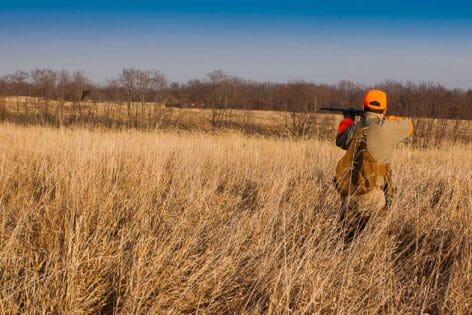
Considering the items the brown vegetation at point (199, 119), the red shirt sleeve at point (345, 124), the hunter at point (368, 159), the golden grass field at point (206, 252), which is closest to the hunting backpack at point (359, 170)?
the hunter at point (368, 159)

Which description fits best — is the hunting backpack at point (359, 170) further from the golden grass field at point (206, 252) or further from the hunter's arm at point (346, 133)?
the golden grass field at point (206, 252)

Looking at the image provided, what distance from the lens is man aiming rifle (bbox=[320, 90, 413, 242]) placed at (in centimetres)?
309

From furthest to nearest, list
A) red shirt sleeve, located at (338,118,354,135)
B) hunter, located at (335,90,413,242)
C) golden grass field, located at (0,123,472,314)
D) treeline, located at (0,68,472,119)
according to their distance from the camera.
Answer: treeline, located at (0,68,472,119) < red shirt sleeve, located at (338,118,354,135) < hunter, located at (335,90,413,242) < golden grass field, located at (0,123,472,314)

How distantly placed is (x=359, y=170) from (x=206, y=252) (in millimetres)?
1657

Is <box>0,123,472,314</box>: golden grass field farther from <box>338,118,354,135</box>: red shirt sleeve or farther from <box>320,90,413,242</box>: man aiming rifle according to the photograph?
<box>338,118,354,135</box>: red shirt sleeve

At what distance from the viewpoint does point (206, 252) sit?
223cm

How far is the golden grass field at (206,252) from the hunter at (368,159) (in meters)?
0.16

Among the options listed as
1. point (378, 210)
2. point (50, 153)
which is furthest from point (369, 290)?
point (50, 153)

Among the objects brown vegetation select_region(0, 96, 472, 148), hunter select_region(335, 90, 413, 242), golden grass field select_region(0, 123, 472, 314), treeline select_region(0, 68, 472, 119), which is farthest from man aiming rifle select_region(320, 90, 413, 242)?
treeline select_region(0, 68, 472, 119)

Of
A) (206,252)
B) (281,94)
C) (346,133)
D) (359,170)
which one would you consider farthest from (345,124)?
(281,94)

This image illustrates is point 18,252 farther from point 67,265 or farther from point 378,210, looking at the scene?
point 378,210

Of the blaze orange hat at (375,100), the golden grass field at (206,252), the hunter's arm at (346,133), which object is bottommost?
the golden grass field at (206,252)

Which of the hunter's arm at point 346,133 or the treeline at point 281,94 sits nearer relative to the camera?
the hunter's arm at point 346,133

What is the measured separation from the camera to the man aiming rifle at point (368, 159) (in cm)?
309
